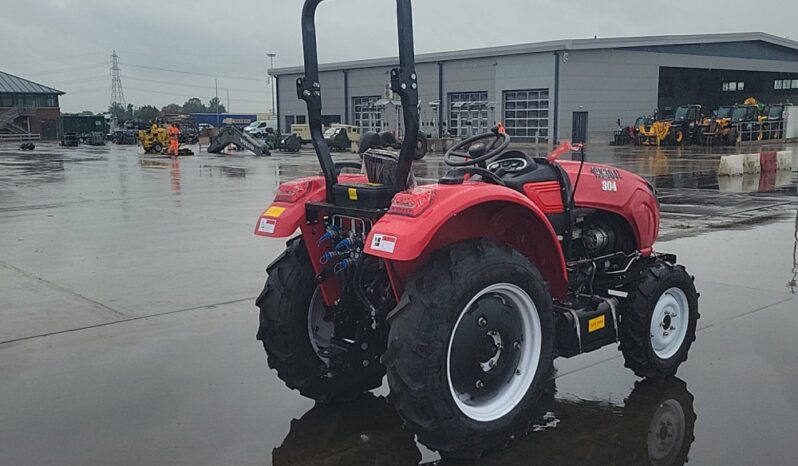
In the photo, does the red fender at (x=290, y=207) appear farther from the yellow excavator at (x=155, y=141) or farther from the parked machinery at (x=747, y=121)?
the parked machinery at (x=747, y=121)

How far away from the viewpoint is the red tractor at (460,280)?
3420 millimetres

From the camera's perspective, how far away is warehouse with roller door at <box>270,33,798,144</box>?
4747 cm

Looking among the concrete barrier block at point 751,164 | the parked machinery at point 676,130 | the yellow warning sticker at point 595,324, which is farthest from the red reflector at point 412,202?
the parked machinery at point 676,130

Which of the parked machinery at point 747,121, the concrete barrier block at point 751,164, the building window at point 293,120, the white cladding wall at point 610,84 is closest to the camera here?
the concrete barrier block at point 751,164

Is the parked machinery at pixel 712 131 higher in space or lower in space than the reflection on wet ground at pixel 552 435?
higher

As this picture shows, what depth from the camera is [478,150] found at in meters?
4.34

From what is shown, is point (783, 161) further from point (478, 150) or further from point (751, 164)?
point (478, 150)

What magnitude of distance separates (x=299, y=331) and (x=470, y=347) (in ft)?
3.73

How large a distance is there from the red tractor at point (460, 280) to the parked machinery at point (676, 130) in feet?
127

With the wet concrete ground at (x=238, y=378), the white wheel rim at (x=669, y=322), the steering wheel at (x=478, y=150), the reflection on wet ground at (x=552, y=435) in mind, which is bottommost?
the reflection on wet ground at (x=552, y=435)

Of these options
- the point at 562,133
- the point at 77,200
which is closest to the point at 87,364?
the point at 77,200

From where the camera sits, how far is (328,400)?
443 cm

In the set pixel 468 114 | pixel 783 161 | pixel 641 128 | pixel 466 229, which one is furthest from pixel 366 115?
pixel 466 229

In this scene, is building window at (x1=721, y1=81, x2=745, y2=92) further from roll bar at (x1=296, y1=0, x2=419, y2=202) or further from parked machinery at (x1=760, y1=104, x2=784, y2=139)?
roll bar at (x1=296, y1=0, x2=419, y2=202)
